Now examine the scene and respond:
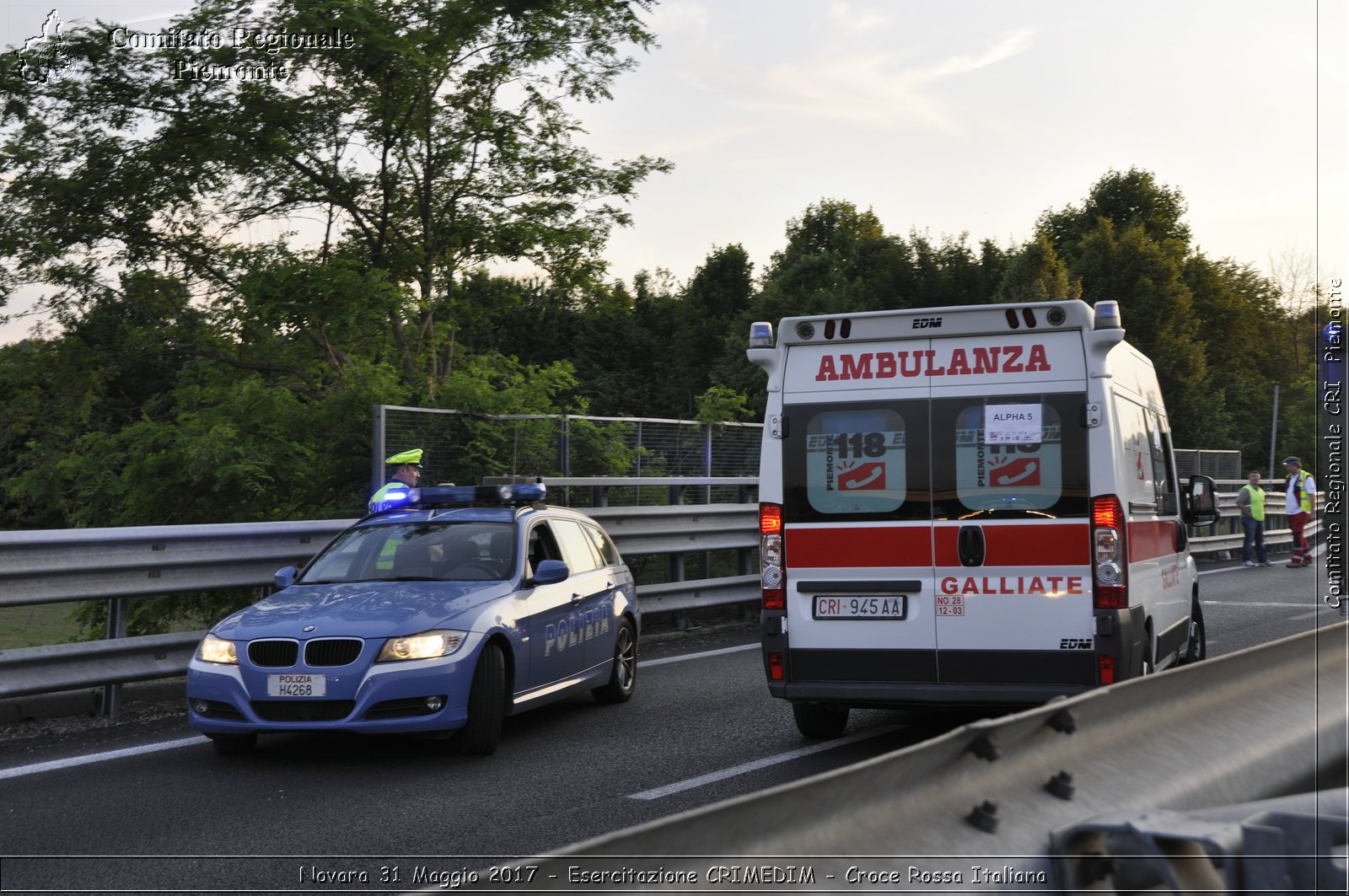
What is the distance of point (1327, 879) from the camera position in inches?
117

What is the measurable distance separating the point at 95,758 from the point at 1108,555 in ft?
18.6

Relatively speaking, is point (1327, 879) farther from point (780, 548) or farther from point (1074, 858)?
point (780, 548)

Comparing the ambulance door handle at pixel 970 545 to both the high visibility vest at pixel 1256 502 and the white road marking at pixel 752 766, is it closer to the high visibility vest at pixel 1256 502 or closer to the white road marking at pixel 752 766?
the white road marking at pixel 752 766

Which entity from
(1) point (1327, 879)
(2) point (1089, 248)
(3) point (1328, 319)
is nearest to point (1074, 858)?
(1) point (1327, 879)

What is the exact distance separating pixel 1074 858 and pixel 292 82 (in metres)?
18.6

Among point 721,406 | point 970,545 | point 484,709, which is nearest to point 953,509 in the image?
point 970,545

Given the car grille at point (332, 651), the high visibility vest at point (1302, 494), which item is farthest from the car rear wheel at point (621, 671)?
the high visibility vest at point (1302, 494)

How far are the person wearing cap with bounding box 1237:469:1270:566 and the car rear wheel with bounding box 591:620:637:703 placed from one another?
20.9 metres

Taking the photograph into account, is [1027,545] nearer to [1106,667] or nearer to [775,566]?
[1106,667]

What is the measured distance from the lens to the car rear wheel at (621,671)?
32.9 ft

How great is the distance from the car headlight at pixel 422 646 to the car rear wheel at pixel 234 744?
1.00 m

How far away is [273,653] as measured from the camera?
7.54 metres

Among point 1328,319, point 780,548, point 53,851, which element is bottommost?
point 53,851
